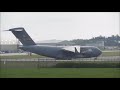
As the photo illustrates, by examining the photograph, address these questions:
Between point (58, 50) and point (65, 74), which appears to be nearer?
point (65, 74)

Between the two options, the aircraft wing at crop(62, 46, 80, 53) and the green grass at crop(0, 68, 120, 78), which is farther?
the aircraft wing at crop(62, 46, 80, 53)

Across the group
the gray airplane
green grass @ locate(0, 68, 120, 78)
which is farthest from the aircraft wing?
green grass @ locate(0, 68, 120, 78)

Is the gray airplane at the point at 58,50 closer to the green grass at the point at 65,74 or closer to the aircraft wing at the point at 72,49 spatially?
the aircraft wing at the point at 72,49

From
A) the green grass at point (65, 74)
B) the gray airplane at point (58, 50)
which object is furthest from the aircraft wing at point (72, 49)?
the green grass at point (65, 74)

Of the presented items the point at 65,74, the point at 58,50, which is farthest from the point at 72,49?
the point at 65,74

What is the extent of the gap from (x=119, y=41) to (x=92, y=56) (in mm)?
4470

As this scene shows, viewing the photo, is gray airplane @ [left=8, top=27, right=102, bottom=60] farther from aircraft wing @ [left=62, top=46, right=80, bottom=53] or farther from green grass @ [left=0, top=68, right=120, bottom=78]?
green grass @ [left=0, top=68, right=120, bottom=78]

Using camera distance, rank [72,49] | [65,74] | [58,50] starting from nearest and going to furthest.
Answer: [65,74] → [72,49] → [58,50]

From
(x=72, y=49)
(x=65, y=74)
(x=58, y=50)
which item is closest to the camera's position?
(x=65, y=74)

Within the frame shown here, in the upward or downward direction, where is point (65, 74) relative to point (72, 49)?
downward

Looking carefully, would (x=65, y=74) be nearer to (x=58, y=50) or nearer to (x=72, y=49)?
(x=72, y=49)

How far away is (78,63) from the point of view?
14422mm
